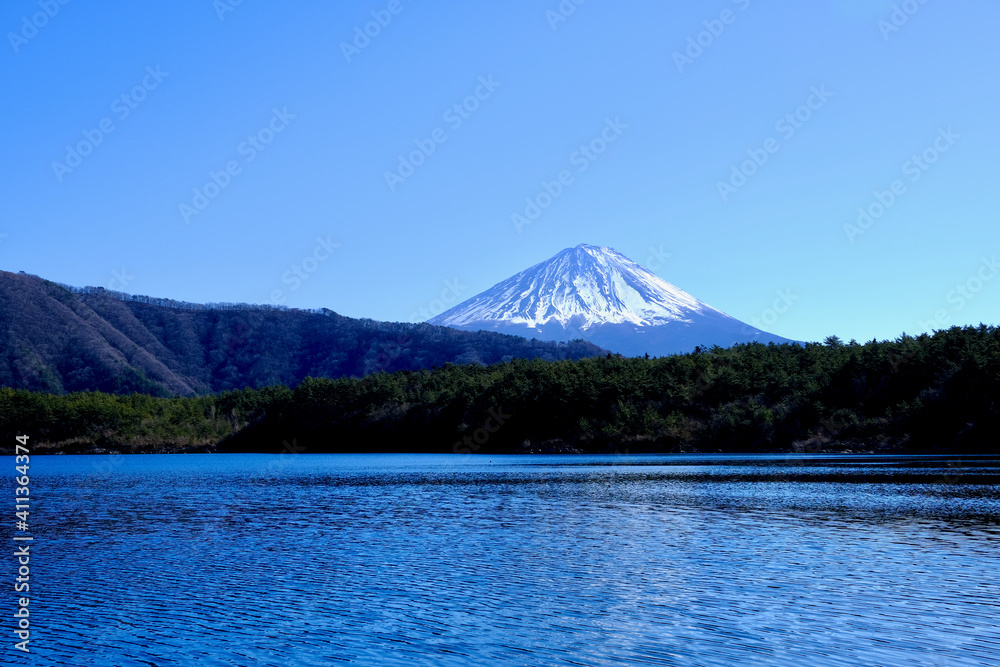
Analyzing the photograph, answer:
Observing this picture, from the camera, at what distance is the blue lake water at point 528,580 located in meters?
17.8

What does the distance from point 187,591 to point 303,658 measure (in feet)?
25.6

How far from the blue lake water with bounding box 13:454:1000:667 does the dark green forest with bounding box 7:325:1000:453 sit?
56.9m

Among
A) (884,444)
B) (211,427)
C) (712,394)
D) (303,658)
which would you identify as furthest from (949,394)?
(211,427)

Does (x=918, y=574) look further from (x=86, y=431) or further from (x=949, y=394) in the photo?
(x=86, y=431)

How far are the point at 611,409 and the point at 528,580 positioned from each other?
102516mm

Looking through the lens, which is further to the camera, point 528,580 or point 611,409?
point 611,409

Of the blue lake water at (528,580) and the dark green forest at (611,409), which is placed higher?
the dark green forest at (611,409)

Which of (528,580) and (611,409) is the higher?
(611,409)

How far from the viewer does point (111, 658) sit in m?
17.5

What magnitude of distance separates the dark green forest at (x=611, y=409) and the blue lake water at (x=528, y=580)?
187 ft

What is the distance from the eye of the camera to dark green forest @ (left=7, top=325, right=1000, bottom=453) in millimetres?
101188

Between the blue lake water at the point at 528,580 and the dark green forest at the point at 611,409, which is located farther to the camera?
the dark green forest at the point at 611,409

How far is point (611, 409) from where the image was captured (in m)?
126

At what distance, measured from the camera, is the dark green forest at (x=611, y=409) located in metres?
101
